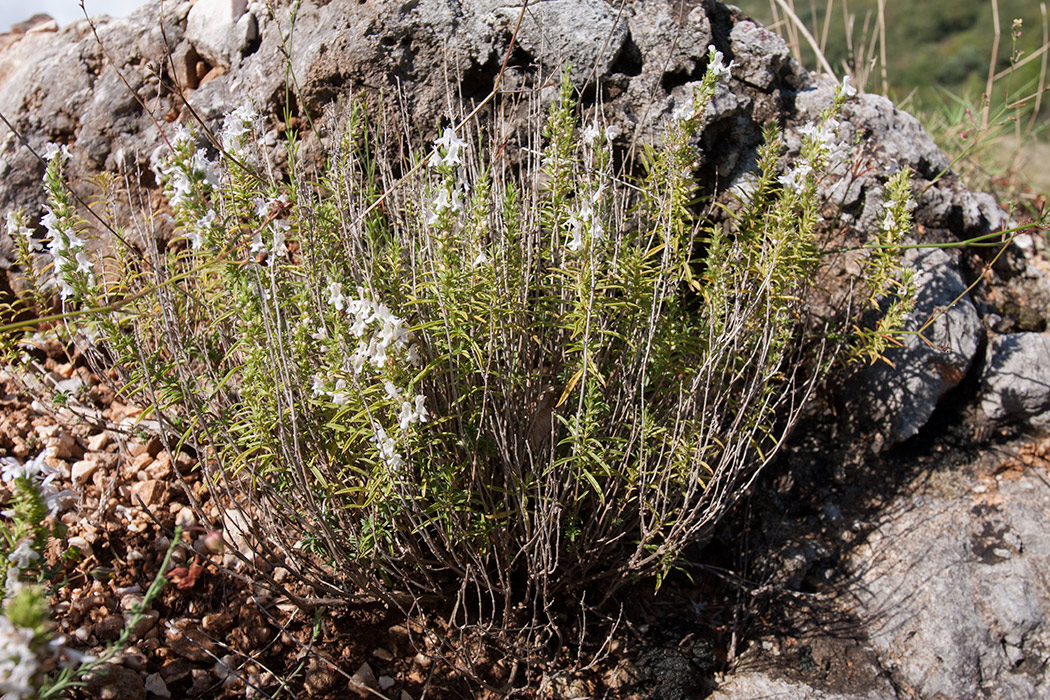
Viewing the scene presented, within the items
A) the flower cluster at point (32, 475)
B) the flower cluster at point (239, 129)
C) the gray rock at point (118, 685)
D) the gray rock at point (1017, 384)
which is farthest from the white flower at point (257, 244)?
the gray rock at point (1017, 384)

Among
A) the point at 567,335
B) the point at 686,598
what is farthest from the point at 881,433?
the point at 567,335

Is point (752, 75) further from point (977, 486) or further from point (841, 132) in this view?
point (977, 486)

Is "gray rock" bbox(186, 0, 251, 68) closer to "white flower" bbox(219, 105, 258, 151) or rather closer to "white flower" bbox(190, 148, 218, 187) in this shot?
"white flower" bbox(219, 105, 258, 151)

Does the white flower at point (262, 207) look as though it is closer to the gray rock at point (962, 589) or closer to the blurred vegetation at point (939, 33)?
the gray rock at point (962, 589)

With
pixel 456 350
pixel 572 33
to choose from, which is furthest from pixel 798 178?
pixel 456 350

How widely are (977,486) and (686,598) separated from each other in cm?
154

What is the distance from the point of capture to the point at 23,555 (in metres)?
1.73

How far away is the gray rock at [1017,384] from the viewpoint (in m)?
3.56

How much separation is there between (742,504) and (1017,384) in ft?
4.96

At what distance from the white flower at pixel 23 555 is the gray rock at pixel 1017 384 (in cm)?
386

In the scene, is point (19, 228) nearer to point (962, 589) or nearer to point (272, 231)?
point (272, 231)

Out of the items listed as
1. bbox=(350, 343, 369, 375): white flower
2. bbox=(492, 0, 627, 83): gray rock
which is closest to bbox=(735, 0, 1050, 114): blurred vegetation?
bbox=(492, 0, 627, 83): gray rock

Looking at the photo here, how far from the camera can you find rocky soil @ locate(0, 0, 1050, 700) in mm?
2658

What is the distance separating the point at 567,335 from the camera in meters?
2.73
